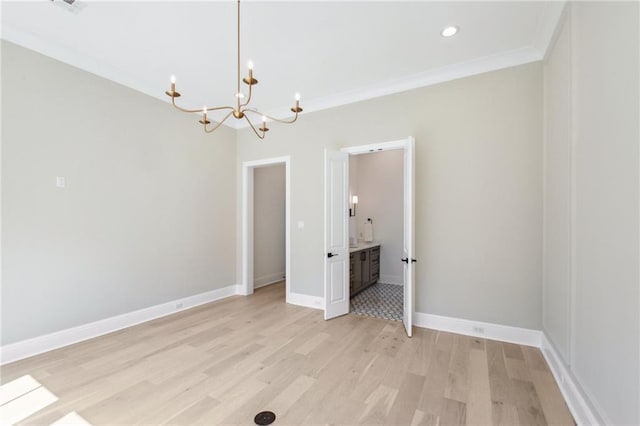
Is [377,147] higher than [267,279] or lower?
higher

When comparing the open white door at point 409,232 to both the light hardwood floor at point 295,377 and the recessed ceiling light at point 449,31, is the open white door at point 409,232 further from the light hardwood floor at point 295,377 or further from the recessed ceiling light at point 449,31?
the recessed ceiling light at point 449,31

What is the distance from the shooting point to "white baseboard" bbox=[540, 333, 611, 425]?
1.79 meters

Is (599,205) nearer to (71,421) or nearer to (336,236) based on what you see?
(336,236)

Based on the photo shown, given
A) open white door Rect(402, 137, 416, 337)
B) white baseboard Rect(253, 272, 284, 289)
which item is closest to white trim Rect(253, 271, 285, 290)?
white baseboard Rect(253, 272, 284, 289)

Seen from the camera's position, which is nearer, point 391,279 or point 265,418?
point 265,418

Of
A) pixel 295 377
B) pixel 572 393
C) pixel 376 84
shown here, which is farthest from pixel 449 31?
pixel 295 377

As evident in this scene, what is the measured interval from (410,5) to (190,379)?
3.84 meters

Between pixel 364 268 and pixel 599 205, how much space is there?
13.0 ft

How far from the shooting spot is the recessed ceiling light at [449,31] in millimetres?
2764

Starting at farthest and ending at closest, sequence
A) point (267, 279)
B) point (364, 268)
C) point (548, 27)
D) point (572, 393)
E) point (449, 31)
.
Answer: point (267, 279) < point (364, 268) < point (449, 31) < point (548, 27) < point (572, 393)

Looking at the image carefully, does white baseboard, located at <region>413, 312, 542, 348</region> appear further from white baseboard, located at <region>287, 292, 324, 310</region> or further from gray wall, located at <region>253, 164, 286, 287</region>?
gray wall, located at <region>253, 164, 286, 287</region>

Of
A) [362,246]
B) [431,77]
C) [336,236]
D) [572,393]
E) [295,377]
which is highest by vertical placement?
[431,77]

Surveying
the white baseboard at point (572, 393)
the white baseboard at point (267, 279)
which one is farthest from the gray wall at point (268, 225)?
the white baseboard at point (572, 393)

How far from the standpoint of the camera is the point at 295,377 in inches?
99.0
